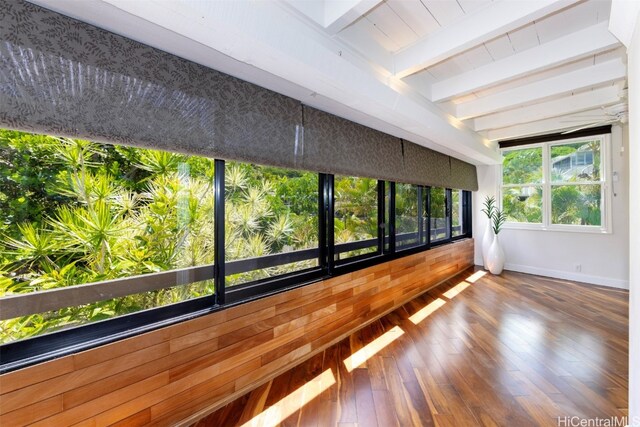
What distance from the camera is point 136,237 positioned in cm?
166

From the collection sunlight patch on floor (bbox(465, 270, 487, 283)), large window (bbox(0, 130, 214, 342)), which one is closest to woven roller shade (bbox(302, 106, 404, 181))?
large window (bbox(0, 130, 214, 342))

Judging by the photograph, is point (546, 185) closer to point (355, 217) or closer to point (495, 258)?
point (495, 258)

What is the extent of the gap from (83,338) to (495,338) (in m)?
3.34

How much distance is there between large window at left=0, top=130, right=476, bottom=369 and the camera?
128 centimetres

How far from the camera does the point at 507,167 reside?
17.5 feet

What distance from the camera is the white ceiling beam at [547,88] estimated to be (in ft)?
8.09

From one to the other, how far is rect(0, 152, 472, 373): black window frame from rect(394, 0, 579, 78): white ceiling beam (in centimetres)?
119

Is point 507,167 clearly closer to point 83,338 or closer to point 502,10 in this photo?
point 502,10

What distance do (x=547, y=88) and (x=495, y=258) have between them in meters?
3.27

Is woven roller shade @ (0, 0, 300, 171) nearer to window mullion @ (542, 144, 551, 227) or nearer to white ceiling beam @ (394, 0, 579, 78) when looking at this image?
white ceiling beam @ (394, 0, 579, 78)

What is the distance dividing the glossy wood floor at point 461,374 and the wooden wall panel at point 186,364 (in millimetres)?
154

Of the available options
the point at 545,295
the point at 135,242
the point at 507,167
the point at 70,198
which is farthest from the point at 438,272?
the point at 70,198

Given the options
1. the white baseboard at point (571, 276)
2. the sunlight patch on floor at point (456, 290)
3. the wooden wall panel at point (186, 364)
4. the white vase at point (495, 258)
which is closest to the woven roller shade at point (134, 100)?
the wooden wall panel at point (186, 364)

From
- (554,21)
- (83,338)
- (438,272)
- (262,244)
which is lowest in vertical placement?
(438,272)
